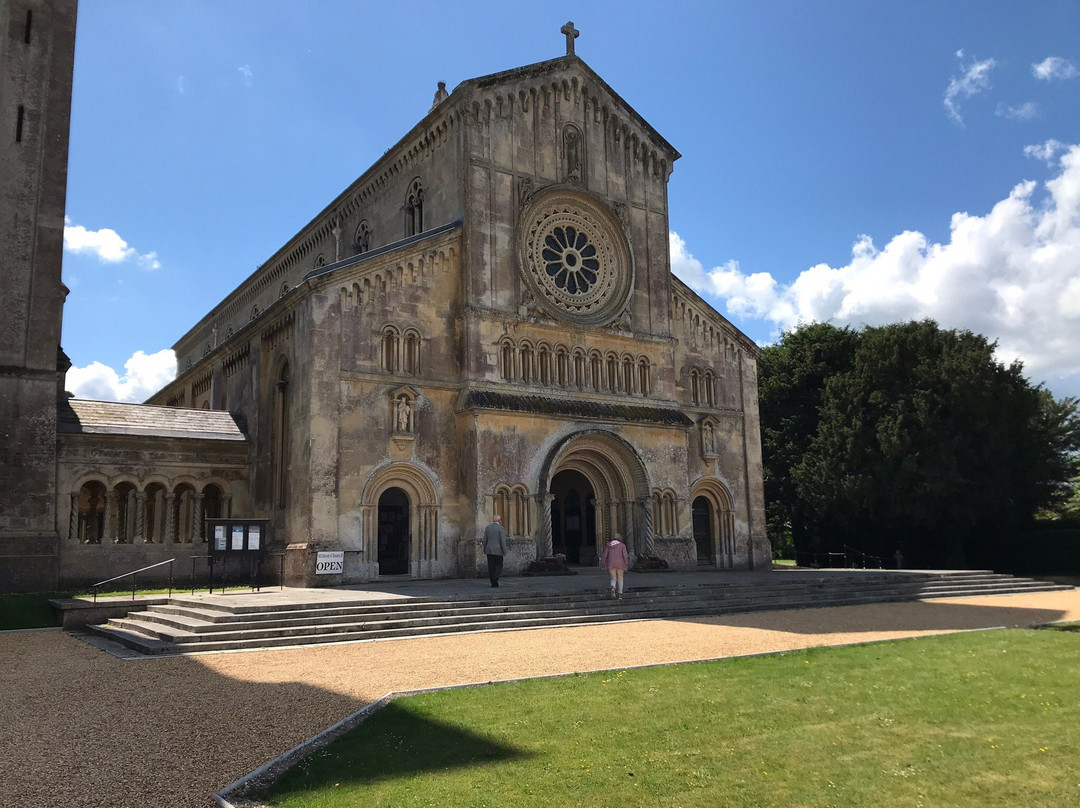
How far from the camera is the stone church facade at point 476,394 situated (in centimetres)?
2772

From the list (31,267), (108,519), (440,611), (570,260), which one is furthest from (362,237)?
(440,611)

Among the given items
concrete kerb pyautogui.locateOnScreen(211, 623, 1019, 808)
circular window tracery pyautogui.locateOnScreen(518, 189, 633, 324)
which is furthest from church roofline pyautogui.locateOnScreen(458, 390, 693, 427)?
concrete kerb pyautogui.locateOnScreen(211, 623, 1019, 808)

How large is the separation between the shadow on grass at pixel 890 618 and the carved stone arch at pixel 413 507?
10.4 metres

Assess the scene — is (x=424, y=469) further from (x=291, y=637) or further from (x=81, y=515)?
(x=81, y=515)

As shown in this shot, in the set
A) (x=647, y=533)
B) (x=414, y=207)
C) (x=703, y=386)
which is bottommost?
(x=647, y=533)

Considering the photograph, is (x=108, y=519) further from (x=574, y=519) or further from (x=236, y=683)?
(x=236, y=683)

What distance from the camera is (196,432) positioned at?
30.7 m

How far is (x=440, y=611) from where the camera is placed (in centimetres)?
1956

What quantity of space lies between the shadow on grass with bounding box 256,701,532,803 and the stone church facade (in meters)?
17.6

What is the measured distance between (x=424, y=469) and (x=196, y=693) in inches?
670

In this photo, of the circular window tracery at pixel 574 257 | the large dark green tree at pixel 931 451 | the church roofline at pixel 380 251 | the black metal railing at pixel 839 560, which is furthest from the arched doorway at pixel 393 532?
the black metal railing at pixel 839 560

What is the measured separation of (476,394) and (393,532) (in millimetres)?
5497

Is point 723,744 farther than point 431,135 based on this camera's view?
No

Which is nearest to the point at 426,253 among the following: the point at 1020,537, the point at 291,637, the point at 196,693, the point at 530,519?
the point at 530,519
